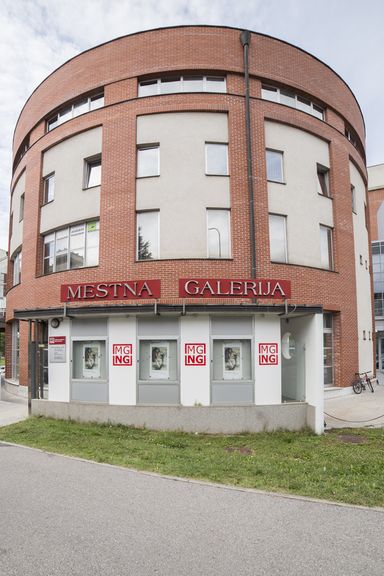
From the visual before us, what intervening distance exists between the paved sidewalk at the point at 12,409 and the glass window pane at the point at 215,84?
12977 millimetres

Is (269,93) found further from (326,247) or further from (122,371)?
(122,371)

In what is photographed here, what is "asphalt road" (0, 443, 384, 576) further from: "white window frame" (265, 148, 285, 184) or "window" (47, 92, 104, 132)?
"window" (47, 92, 104, 132)

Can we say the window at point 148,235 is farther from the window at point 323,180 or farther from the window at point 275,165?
the window at point 323,180

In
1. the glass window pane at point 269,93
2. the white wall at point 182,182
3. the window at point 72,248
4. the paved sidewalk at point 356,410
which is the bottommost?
the paved sidewalk at point 356,410

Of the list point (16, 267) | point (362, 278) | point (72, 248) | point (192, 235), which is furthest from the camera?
point (16, 267)

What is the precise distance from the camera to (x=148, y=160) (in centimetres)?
1437

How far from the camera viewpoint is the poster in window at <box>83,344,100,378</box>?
1243 centimetres

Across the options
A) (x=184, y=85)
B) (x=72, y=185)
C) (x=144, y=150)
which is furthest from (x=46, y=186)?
(x=184, y=85)

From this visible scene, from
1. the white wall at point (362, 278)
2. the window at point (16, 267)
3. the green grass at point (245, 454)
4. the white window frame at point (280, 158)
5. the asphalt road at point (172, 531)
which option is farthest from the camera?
the window at point (16, 267)

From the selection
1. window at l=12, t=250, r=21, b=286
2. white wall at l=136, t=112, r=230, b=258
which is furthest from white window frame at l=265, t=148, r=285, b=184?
window at l=12, t=250, r=21, b=286

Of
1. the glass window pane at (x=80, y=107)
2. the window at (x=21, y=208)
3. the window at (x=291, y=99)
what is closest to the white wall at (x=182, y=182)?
the window at (x=291, y=99)

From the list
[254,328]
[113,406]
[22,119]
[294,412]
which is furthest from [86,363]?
[22,119]

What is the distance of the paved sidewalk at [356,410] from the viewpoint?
11.5 meters

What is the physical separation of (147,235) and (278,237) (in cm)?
471
